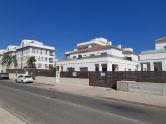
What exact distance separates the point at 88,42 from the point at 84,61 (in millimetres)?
30530

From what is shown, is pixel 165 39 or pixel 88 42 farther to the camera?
pixel 88 42

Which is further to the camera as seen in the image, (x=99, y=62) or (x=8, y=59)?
(x=8, y=59)

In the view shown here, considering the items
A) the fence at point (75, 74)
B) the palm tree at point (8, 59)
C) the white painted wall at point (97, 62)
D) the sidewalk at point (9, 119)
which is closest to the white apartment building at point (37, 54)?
the palm tree at point (8, 59)

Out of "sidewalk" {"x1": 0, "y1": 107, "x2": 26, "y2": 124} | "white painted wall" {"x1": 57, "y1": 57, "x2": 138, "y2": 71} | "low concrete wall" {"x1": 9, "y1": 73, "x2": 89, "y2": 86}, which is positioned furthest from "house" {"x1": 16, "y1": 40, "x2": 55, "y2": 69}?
"sidewalk" {"x1": 0, "y1": 107, "x2": 26, "y2": 124}

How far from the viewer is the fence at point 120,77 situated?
21.1 meters

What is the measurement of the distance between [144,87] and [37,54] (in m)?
71.6

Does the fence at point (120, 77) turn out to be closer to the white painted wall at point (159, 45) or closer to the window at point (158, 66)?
the window at point (158, 66)

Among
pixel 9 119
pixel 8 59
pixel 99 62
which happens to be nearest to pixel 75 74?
pixel 99 62

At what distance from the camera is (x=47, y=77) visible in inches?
1567

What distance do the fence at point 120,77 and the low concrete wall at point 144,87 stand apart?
1977mm

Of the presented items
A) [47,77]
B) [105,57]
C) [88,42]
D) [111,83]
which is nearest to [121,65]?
[105,57]

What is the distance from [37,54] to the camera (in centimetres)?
8688

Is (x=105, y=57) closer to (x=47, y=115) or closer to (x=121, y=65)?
(x=121, y=65)

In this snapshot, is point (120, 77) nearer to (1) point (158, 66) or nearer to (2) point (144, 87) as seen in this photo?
(2) point (144, 87)
